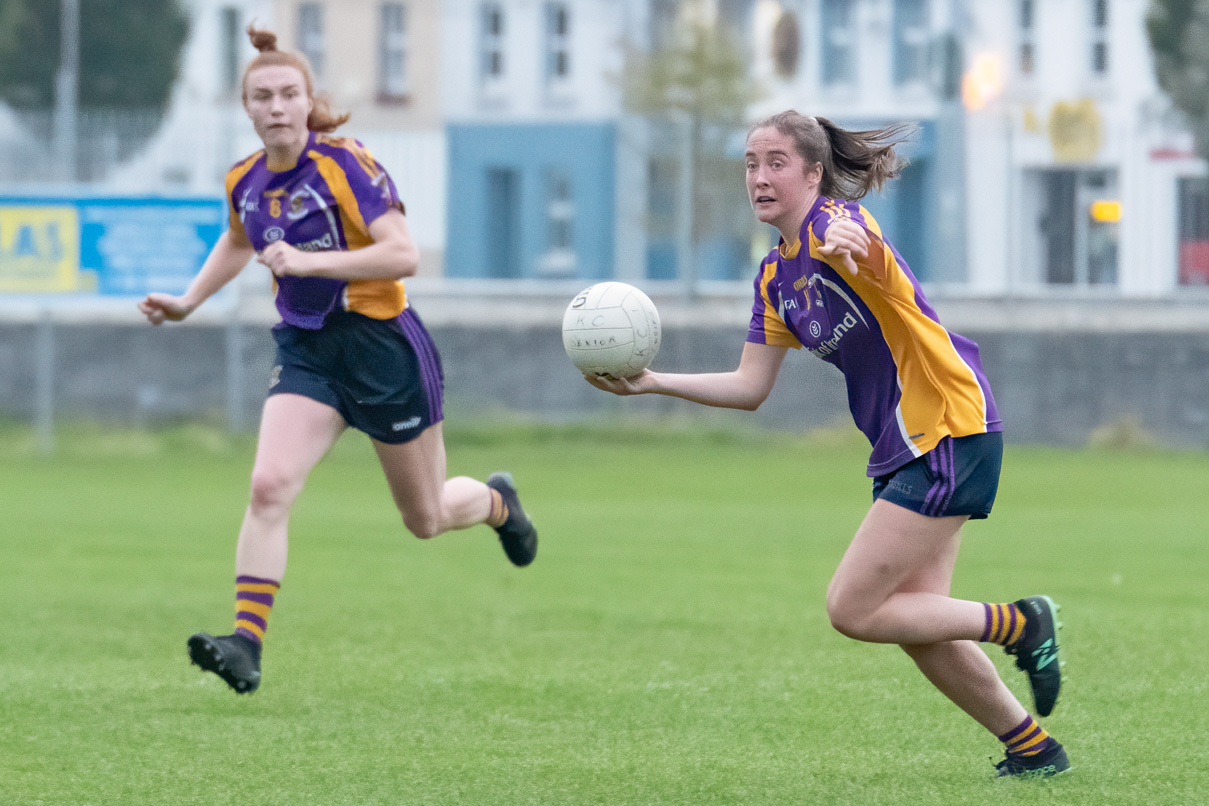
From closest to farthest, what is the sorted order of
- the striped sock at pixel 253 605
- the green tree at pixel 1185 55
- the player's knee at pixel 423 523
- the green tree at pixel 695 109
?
the striped sock at pixel 253 605 → the player's knee at pixel 423 523 → the green tree at pixel 695 109 → the green tree at pixel 1185 55

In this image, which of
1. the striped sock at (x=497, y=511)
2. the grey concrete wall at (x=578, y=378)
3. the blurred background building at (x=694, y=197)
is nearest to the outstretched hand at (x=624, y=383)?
the striped sock at (x=497, y=511)

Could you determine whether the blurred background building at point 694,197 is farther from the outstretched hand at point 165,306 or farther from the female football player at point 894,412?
the female football player at point 894,412

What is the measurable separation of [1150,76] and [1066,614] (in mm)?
23104

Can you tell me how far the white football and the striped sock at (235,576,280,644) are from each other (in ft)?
4.39

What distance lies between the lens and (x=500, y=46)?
3200 centimetres

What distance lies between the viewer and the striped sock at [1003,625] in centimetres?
507

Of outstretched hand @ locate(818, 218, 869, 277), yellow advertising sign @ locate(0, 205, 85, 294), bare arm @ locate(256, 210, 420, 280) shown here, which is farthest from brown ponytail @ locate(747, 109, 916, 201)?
yellow advertising sign @ locate(0, 205, 85, 294)

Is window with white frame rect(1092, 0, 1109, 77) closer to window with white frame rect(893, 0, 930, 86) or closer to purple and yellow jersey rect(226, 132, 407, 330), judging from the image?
window with white frame rect(893, 0, 930, 86)

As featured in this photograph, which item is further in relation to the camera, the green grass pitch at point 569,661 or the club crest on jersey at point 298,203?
the club crest on jersey at point 298,203

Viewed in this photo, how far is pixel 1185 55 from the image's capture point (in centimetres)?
2584

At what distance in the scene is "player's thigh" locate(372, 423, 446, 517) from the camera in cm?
668

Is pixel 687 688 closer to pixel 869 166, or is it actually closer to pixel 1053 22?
pixel 869 166

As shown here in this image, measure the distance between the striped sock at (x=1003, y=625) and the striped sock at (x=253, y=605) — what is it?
7.52ft

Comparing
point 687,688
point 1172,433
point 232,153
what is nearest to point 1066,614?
point 687,688
